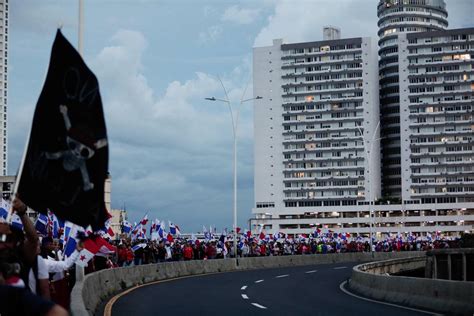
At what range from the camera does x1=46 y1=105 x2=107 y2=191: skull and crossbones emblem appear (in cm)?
675

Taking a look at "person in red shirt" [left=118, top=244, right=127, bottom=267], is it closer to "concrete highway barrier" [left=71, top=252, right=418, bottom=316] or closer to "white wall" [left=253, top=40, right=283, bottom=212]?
"concrete highway barrier" [left=71, top=252, right=418, bottom=316]

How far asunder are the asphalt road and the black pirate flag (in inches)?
453

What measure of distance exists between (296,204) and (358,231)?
13.0 m

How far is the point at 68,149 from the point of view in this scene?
6824mm

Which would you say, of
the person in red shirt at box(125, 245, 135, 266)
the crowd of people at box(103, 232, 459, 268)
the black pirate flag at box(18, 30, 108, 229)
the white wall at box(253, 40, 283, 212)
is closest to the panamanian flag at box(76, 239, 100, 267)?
the black pirate flag at box(18, 30, 108, 229)

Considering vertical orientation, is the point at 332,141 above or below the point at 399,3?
below

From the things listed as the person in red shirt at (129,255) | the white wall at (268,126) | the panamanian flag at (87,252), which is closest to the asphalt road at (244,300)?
the panamanian flag at (87,252)

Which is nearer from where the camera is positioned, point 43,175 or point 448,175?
point 43,175

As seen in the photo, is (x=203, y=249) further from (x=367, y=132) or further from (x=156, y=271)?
(x=367, y=132)

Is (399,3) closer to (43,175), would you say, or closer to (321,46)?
(321,46)

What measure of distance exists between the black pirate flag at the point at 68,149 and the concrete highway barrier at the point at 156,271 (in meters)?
5.75

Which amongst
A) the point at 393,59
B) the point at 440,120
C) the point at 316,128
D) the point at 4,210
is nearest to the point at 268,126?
the point at 316,128

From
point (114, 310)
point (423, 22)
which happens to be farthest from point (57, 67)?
point (423, 22)

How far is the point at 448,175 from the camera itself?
475 feet
